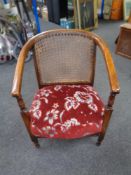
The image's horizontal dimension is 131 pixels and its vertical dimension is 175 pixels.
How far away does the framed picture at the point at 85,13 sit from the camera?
2.79 metres

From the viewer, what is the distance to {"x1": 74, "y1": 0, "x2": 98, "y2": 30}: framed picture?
2.79 m

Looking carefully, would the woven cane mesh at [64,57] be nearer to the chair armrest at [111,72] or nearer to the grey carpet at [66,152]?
the chair armrest at [111,72]

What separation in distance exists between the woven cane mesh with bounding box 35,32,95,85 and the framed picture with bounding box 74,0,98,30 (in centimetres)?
185

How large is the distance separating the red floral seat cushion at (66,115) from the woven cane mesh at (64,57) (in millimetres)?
166

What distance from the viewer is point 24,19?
2318mm

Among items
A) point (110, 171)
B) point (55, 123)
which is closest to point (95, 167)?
point (110, 171)

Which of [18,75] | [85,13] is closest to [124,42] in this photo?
[85,13]

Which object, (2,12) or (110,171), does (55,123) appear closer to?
(110,171)

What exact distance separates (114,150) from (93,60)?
65 centimetres

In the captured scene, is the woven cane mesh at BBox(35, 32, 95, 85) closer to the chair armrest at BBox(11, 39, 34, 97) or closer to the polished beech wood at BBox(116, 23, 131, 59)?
the chair armrest at BBox(11, 39, 34, 97)

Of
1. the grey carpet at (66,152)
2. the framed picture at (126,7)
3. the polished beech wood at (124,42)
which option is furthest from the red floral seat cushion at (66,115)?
the framed picture at (126,7)

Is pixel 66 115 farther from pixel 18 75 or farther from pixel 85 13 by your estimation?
pixel 85 13

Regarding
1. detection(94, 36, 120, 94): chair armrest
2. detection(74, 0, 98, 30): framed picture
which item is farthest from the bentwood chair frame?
detection(74, 0, 98, 30): framed picture

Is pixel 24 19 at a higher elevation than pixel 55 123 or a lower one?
higher
